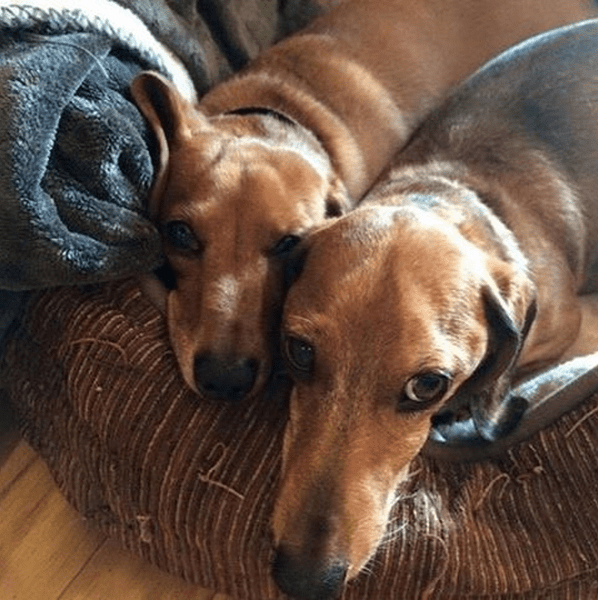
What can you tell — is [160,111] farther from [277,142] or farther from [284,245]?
[284,245]

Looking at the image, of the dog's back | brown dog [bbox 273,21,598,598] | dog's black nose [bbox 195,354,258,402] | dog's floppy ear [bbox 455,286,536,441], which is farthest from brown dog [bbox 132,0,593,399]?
dog's floppy ear [bbox 455,286,536,441]

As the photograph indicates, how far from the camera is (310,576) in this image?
53.8 inches

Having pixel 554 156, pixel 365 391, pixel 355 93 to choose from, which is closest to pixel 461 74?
pixel 355 93

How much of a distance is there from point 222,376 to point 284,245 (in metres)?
0.28

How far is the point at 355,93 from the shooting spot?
227 cm

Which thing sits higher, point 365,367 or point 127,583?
point 365,367

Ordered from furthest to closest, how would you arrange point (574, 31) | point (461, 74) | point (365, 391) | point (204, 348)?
1. point (461, 74)
2. point (574, 31)
3. point (204, 348)
4. point (365, 391)

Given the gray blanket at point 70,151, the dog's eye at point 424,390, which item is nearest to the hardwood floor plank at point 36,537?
the gray blanket at point 70,151

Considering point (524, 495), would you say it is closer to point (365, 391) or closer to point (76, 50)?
point (365, 391)

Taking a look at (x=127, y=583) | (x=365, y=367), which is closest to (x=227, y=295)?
(x=365, y=367)

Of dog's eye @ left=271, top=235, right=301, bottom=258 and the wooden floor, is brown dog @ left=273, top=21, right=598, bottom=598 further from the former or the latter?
the wooden floor

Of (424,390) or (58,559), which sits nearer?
(424,390)

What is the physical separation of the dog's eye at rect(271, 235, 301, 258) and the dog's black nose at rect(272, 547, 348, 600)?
1.84ft

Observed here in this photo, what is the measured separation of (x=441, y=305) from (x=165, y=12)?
3.46 ft
